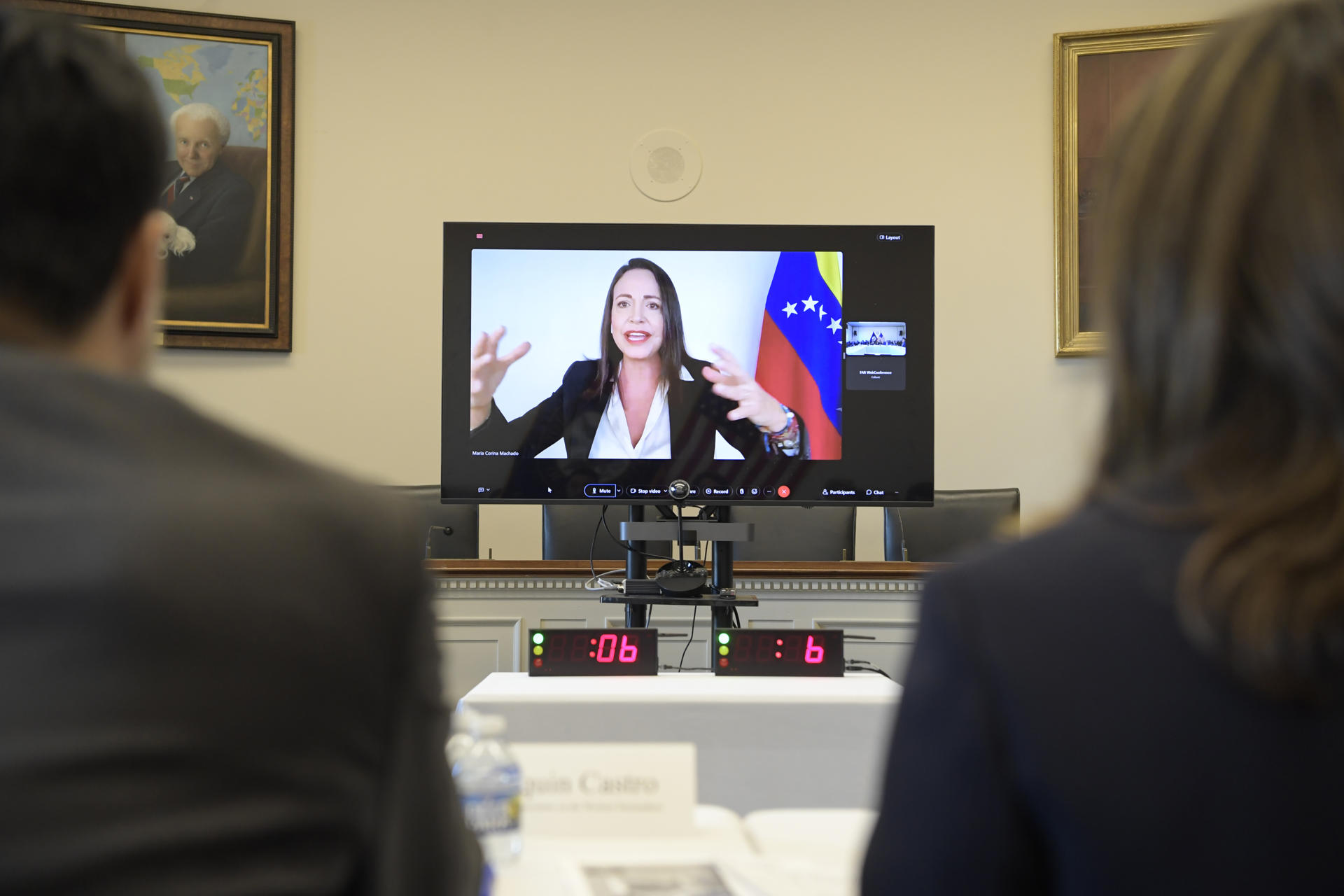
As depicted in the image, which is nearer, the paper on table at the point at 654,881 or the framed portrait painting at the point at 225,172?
the paper on table at the point at 654,881

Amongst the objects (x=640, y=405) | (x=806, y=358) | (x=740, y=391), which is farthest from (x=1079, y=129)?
(x=640, y=405)

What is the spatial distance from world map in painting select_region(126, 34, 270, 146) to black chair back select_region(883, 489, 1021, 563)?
127 inches

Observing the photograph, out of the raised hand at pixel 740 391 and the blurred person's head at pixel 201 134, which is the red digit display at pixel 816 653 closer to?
the raised hand at pixel 740 391

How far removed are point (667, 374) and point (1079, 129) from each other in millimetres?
3330

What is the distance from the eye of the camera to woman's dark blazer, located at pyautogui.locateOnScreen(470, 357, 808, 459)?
90.3 inches

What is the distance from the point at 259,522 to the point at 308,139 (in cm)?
469

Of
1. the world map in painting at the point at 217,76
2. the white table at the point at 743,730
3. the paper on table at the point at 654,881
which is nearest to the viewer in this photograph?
the paper on table at the point at 654,881

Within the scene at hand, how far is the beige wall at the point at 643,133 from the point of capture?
4805 millimetres

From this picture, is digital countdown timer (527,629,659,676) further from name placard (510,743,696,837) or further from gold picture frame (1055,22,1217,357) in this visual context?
gold picture frame (1055,22,1217,357)

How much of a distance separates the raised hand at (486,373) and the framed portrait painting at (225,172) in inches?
108

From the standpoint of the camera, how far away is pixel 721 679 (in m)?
1.81

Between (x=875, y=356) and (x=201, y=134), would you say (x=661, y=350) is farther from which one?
(x=201, y=134)

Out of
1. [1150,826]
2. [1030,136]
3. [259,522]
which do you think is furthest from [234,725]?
[1030,136]

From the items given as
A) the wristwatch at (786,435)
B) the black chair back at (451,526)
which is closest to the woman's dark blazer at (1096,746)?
the wristwatch at (786,435)
